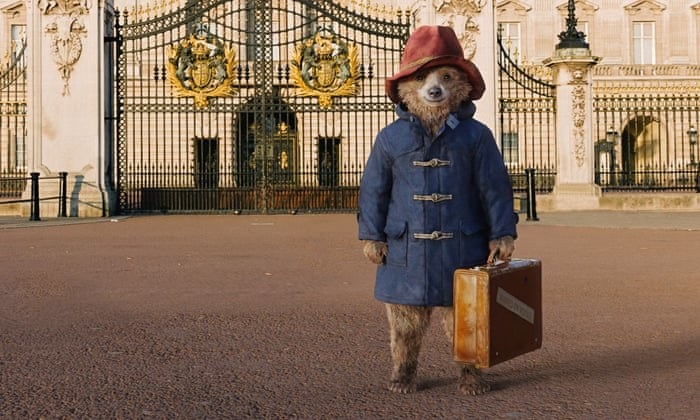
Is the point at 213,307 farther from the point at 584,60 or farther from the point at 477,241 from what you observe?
the point at 584,60

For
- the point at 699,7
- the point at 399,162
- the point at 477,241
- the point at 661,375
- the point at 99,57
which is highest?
the point at 699,7

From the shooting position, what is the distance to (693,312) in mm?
5938

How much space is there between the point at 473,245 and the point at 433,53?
3.05ft

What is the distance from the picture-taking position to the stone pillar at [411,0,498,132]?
17.4m

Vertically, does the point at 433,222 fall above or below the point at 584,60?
below

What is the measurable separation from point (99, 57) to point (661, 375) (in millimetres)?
15181

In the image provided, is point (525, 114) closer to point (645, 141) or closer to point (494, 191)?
point (645, 141)

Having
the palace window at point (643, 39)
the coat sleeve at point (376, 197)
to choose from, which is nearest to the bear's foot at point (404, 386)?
the coat sleeve at point (376, 197)

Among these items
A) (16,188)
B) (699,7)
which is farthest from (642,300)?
(699,7)

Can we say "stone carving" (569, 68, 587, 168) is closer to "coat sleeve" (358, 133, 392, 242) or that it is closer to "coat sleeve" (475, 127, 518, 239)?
"coat sleeve" (475, 127, 518, 239)

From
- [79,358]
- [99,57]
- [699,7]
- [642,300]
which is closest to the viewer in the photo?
[79,358]

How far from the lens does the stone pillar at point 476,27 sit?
685 inches

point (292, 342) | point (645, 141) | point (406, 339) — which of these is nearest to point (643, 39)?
point (645, 141)

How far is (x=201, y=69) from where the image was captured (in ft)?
58.3
